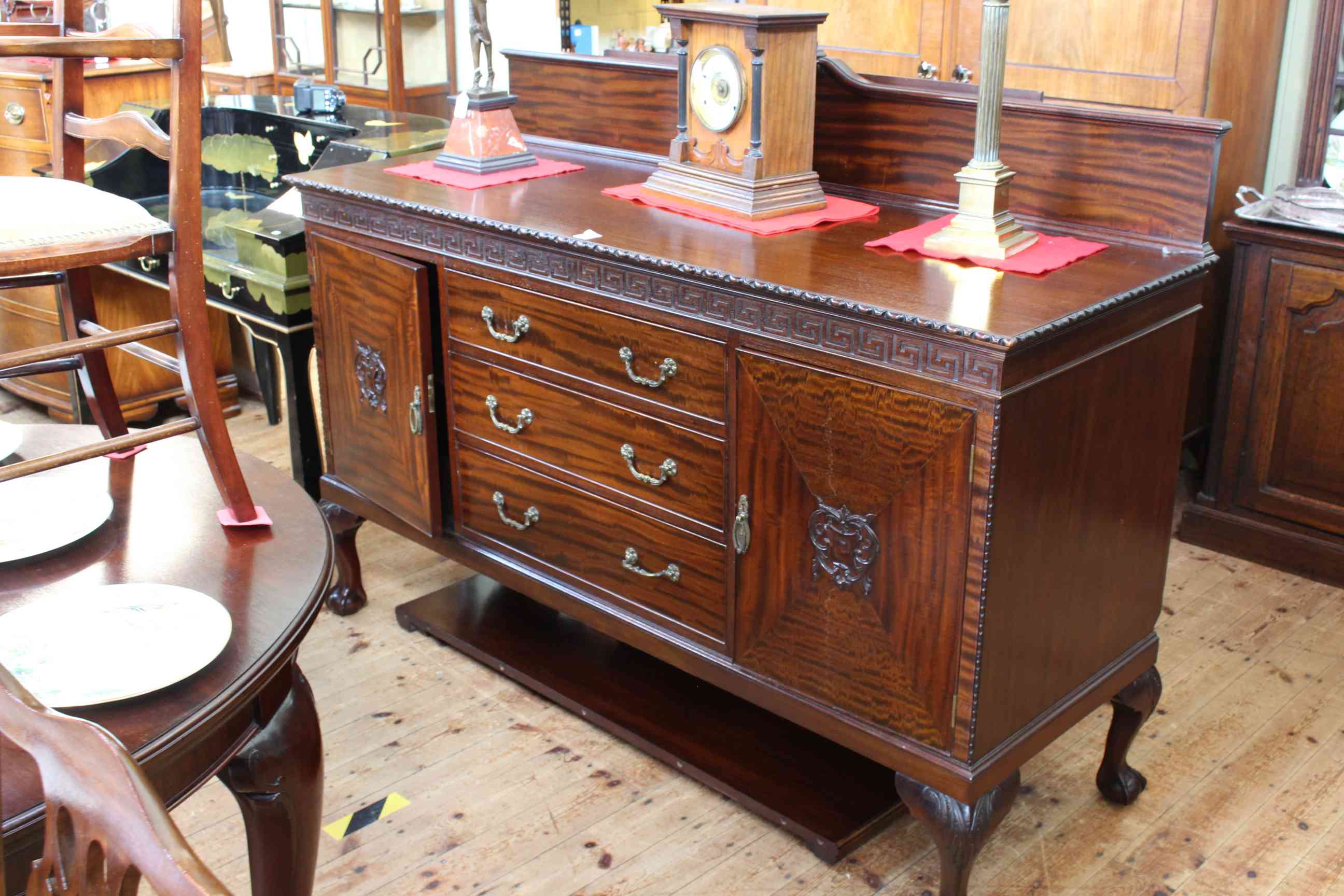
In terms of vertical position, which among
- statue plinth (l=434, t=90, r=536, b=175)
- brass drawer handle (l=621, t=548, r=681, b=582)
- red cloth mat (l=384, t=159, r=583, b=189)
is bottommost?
brass drawer handle (l=621, t=548, r=681, b=582)

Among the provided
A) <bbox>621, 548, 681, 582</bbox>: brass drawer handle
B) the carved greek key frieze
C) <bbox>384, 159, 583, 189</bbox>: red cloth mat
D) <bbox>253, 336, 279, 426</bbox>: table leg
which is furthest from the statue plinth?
<bbox>253, 336, 279, 426</bbox>: table leg

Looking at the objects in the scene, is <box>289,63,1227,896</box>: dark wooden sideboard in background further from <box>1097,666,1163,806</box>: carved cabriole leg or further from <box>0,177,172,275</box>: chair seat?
<box>0,177,172,275</box>: chair seat

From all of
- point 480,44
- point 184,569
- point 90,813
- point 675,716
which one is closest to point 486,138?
point 480,44

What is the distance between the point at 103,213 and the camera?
Answer: 1405 millimetres

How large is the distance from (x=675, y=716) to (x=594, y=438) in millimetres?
583

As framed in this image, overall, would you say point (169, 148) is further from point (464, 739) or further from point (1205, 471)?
point (1205, 471)

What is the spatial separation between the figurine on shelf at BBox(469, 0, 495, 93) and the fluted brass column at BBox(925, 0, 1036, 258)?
3.49ft

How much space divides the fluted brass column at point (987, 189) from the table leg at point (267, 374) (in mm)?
2298

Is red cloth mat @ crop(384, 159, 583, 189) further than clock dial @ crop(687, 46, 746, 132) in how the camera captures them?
Yes

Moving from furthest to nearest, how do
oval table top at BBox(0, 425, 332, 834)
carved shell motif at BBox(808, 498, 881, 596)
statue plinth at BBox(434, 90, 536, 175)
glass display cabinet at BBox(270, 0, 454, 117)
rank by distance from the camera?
glass display cabinet at BBox(270, 0, 454, 117) < statue plinth at BBox(434, 90, 536, 175) < carved shell motif at BBox(808, 498, 881, 596) < oval table top at BBox(0, 425, 332, 834)

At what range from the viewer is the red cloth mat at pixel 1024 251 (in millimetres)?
1897

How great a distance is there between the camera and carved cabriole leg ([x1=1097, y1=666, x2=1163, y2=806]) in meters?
2.17

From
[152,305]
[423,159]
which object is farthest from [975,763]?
[152,305]

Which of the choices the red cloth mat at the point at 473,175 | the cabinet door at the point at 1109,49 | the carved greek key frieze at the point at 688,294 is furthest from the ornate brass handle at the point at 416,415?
the cabinet door at the point at 1109,49
